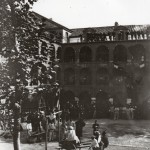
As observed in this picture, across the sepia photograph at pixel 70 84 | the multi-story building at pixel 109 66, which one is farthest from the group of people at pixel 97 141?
the multi-story building at pixel 109 66

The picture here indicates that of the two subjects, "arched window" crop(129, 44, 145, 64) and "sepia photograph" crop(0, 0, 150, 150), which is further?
"arched window" crop(129, 44, 145, 64)

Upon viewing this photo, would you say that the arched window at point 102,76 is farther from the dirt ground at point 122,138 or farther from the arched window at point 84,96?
the dirt ground at point 122,138

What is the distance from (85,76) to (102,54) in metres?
3.81

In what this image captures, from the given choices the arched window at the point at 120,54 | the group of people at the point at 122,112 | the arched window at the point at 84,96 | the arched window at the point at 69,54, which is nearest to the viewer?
the group of people at the point at 122,112

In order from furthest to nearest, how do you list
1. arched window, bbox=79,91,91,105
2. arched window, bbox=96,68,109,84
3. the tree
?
arched window, bbox=79,91,91,105
arched window, bbox=96,68,109,84
the tree

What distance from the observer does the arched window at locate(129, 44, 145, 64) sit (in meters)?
41.1

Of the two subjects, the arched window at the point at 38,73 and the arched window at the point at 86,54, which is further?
the arched window at the point at 86,54

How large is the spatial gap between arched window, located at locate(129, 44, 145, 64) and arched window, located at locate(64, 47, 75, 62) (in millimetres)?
8134

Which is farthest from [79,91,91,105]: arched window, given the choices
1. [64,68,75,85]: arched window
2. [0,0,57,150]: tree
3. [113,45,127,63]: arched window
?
[0,0,57,150]: tree

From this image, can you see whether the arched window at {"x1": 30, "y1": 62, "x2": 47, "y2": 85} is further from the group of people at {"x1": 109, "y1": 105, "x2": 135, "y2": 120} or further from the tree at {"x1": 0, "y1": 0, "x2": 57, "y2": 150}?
the group of people at {"x1": 109, "y1": 105, "x2": 135, "y2": 120}

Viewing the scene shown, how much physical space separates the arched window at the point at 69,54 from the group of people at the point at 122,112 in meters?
13.5

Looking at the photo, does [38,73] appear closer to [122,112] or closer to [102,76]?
[122,112]

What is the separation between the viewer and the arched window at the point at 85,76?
42.7 m

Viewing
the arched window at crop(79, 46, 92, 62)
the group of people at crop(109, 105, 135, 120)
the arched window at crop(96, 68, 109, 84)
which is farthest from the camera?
the arched window at crop(79, 46, 92, 62)
